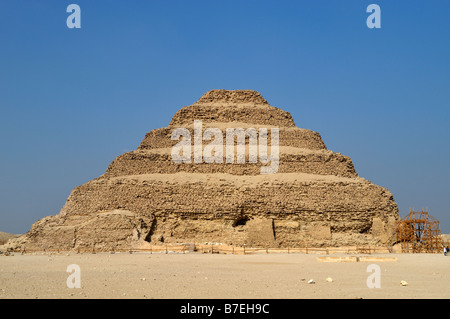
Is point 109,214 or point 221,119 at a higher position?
point 221,119

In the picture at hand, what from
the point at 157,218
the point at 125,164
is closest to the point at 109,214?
the point at 157,218

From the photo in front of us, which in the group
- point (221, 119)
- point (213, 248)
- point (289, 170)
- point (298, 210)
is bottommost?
point (213, 248)

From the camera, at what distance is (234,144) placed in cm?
5050

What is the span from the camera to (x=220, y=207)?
1706 inches

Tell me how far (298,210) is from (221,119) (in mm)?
14436

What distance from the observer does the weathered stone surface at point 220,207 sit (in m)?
41.4

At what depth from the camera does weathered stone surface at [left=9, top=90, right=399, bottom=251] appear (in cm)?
4144
